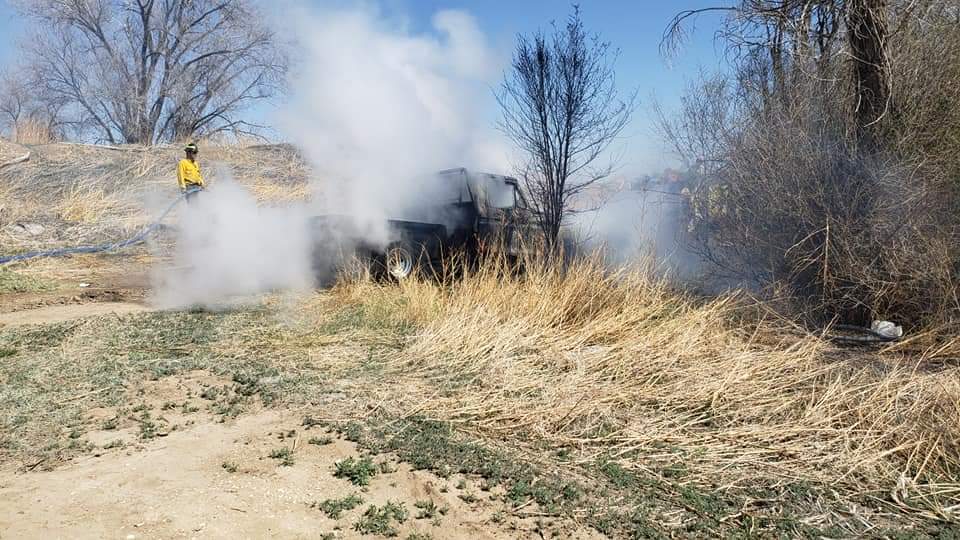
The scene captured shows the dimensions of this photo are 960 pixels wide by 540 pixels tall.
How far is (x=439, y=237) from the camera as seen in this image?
8.36m

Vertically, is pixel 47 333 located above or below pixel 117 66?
below

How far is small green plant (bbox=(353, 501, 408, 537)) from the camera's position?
8.59 feet

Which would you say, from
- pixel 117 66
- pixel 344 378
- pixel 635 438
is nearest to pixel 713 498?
pixel 635 438

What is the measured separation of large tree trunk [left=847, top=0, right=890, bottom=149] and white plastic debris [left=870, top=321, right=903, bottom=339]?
168cm

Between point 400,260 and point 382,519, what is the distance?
19.1 ft

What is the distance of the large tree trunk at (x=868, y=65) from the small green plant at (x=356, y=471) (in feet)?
18.4

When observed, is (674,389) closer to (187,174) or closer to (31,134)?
(187,174)

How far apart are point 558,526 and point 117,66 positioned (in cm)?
2244

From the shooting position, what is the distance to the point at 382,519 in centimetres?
269

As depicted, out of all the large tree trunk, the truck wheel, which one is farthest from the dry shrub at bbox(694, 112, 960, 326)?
the truck wheel

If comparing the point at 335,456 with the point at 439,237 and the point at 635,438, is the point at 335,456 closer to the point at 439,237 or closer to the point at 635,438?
the point at 635,438

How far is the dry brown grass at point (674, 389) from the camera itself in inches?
133

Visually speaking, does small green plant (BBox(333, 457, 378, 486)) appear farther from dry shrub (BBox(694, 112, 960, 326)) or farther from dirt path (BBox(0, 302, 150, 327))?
dry shrub (BBox(694, 112, 960, 326))

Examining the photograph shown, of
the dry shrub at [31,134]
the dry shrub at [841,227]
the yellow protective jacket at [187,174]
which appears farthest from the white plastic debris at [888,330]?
the dry shrub at [31,134]
